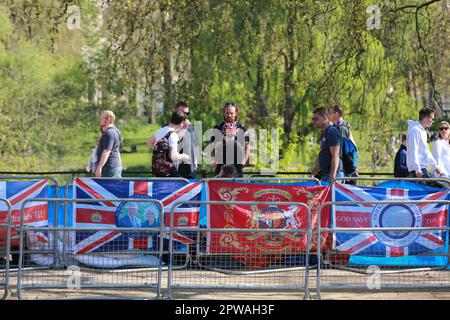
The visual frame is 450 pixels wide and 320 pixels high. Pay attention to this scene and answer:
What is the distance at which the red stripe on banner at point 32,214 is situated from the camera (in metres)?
10.6

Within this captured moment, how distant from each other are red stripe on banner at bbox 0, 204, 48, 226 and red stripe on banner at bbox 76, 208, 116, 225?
0.44m

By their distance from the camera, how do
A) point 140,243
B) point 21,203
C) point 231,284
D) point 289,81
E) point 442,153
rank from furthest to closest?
point 289,81 < point 442,153 < point 21,203 < point 140,243 < point 231,284

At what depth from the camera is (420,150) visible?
1195cm

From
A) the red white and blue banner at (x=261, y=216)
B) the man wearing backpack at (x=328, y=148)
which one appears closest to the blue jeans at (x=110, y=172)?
the red white and blue banner at (x=261, y=216)

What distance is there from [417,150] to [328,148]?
1330 mm

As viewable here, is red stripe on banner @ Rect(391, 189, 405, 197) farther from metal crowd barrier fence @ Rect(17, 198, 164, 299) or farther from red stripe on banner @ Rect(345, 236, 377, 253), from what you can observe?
metal crowd barrier fence @ Rect(17, 198, 164, 299)

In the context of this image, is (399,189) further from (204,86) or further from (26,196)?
(204,86)

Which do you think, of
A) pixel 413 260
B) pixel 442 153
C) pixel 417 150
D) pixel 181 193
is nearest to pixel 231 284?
pixel 181 193

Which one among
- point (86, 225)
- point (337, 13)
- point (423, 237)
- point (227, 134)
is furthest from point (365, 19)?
point (86, 225)

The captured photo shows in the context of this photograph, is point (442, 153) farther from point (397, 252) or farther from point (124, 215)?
point (124, 215)

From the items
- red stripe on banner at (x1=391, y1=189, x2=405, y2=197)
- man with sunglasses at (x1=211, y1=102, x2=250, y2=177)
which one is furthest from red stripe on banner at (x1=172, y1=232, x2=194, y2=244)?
red stripe on banner at (x1=391, y1=189, x2=405, y2=197)

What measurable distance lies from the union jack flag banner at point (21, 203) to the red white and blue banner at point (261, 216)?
2.16 metres

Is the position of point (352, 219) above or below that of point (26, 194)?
below

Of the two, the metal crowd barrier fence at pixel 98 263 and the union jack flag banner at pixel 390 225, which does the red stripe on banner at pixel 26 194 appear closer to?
the metal crowd barrier fence at pixel 98 263
